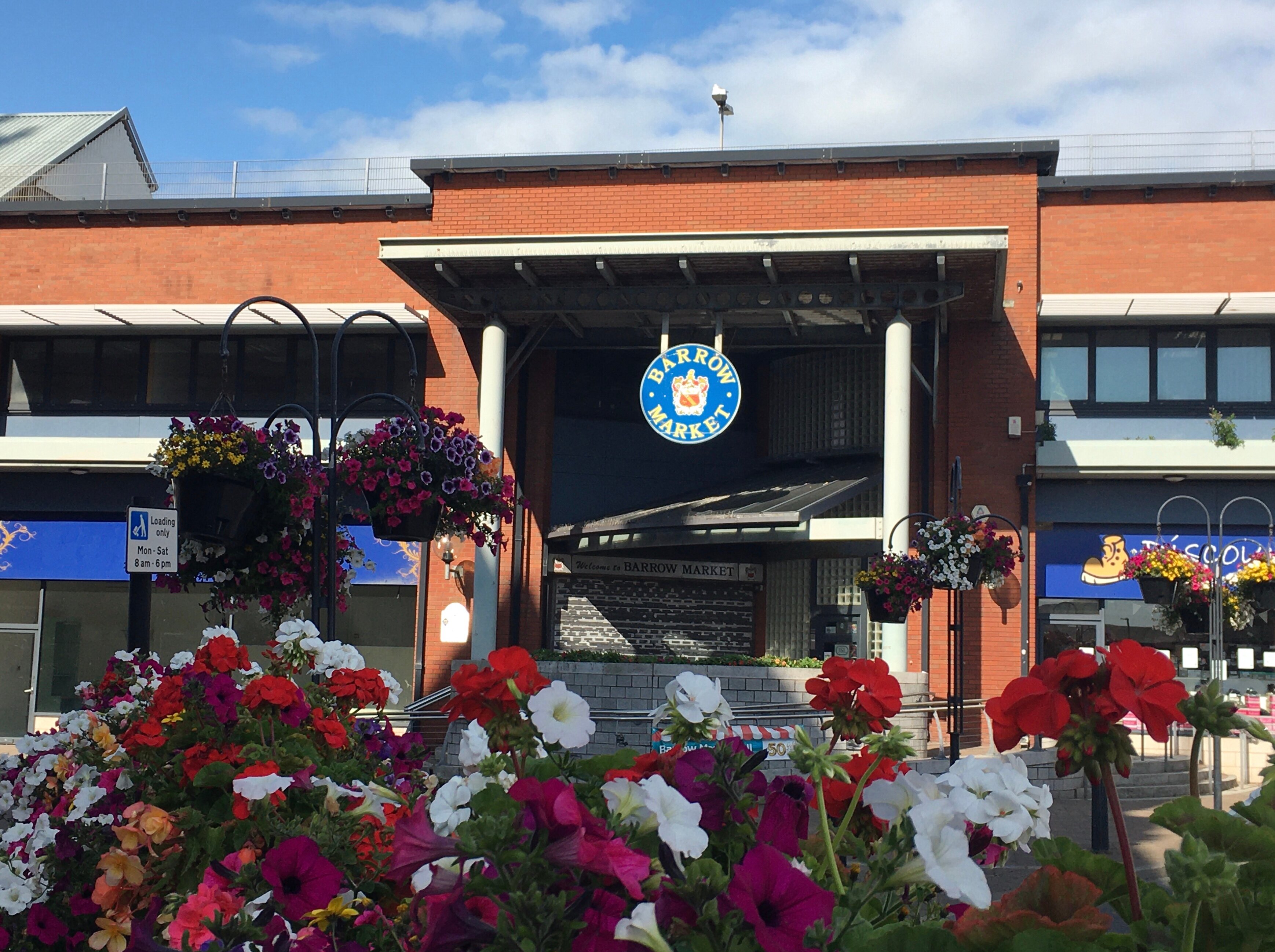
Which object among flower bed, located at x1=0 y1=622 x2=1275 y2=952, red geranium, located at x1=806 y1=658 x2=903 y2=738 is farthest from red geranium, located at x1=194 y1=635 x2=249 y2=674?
red geranium, located at x1=806 y1=658 x2=903 y2=738

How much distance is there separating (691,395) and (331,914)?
15.3m

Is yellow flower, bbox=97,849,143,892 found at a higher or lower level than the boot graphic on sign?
lower

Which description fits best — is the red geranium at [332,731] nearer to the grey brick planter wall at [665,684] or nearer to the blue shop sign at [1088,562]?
the grey brick planter wall at [665,684]

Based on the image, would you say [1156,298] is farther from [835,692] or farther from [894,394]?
[835,692]

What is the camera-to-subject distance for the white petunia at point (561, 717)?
77.0 inches

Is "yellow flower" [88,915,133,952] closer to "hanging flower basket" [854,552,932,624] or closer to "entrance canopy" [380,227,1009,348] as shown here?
"hanging flower basket" [854,552,932,624]

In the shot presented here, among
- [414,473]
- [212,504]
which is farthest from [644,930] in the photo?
[414,473]

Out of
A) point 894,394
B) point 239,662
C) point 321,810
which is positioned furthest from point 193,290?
point 321,810

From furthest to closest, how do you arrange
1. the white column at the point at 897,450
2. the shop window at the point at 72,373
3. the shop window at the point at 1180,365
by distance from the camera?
the shop window at the point at 72,373 < the shop window at the point at 1180,365 < the white column at the point at 897,450

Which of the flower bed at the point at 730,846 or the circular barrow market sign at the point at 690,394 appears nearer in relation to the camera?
the flower bed at the point at 730,846

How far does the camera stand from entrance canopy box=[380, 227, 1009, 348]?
16594mm

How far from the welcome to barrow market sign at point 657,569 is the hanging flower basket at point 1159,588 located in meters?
8.24

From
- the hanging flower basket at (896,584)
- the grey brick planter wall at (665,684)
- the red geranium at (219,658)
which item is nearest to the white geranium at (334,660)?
the red geranium at (219,658)

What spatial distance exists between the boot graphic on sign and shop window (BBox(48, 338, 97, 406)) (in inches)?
670
